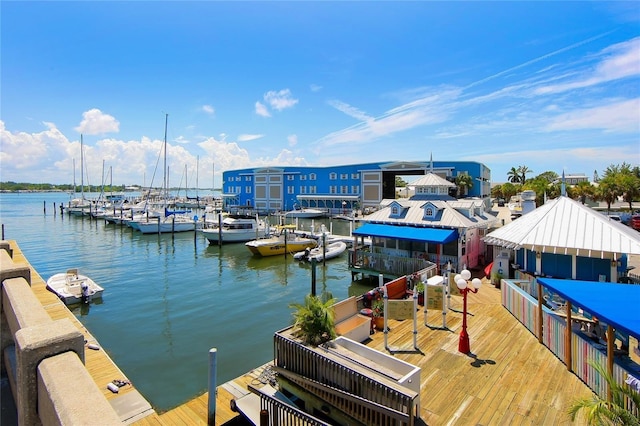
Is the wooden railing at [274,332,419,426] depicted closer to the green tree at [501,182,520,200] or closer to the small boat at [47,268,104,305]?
the small boat at [47,268,104,305]

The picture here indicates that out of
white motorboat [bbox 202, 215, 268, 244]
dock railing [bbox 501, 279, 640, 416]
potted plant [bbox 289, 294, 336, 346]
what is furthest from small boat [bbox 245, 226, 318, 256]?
potted plant [bbox 289, 294, 336, 346]

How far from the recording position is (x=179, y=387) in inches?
505

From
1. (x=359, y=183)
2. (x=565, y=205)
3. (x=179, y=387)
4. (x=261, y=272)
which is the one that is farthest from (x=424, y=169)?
(x=179, y=387)

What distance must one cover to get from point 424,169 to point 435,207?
42.3 meters

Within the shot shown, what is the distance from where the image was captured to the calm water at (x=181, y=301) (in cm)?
1443

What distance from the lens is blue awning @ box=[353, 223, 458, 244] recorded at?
20172 millimetres

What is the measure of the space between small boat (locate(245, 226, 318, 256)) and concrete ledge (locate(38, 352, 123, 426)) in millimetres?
32371

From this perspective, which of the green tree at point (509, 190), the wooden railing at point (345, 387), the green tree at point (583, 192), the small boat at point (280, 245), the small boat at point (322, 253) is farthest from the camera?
the green tree at point (509, 190)

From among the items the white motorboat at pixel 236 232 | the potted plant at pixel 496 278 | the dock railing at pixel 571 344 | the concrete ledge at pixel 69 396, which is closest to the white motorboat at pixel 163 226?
the white motorboat at pixel 236 232

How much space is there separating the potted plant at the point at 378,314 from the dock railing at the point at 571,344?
4934 millimetres

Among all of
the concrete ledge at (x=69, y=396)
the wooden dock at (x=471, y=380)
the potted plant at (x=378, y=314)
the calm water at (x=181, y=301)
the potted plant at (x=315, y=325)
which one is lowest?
the calm water at (x=181, y=301)

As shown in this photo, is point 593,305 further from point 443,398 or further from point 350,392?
point 350,392

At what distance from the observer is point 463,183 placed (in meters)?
59.6

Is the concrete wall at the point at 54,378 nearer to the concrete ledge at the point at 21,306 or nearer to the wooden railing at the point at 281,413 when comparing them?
the concrete ledge at the point at 21,306
